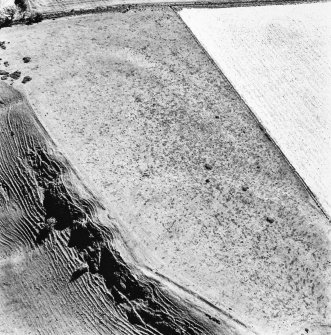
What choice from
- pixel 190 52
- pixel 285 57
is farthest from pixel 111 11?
pixel 285 57

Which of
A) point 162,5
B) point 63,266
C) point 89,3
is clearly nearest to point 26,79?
point 89,3

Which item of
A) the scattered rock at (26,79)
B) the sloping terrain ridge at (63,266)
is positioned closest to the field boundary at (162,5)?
the scattered rock at (26,79)

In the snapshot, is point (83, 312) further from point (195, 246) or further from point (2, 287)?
point (195, 246)

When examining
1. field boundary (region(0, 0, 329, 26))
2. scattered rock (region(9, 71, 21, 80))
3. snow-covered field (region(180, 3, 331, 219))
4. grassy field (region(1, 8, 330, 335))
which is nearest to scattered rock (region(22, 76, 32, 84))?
grassy field (region(1, 8, 330, 335))

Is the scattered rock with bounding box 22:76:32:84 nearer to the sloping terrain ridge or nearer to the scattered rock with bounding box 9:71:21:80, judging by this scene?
the scattered rock with bounding box 9:71:21:80

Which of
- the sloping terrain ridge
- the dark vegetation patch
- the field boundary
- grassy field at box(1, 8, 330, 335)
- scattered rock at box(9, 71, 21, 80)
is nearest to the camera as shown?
the dark vegetation patch

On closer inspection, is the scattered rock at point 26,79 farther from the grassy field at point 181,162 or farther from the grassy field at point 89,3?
the grassy field at point 89,3
